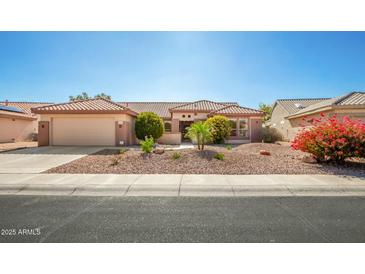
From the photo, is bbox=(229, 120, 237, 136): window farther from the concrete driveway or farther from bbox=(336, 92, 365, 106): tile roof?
the concrete driveway

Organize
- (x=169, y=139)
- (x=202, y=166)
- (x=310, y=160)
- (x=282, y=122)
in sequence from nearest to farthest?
1. (x=202, y=166)
2. (x=310, y=160)
3. (x=169, y=139)
4. (x=282, y=122)

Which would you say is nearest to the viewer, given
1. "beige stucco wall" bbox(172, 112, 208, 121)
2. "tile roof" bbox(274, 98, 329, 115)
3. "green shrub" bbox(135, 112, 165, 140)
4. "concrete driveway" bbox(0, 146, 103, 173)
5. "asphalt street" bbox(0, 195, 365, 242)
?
"asphalt street" bbox(0, 195, 365, 242)

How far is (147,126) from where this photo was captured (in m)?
16.0

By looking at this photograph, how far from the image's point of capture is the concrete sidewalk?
5484 mm

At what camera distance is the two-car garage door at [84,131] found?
15883mm

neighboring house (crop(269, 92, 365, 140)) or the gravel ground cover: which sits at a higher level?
neighboring house (crop(269, 92, 365, 140))

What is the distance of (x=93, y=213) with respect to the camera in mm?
4152

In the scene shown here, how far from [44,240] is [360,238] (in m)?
5.12

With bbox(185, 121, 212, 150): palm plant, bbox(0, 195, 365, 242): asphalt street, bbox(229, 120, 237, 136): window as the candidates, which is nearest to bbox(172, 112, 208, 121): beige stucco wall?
bbox(229, 120, 237, 136): window

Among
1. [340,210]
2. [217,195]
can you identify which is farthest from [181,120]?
[340,210]

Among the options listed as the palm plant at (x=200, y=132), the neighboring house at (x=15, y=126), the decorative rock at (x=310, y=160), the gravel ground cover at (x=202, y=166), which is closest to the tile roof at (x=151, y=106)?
the neighboring house at (x=15, y=126)

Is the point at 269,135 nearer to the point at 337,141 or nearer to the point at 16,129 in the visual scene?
the point at 337,141

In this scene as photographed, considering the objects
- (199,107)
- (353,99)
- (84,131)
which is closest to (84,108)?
(84,131)

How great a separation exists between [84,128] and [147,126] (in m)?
5.12
